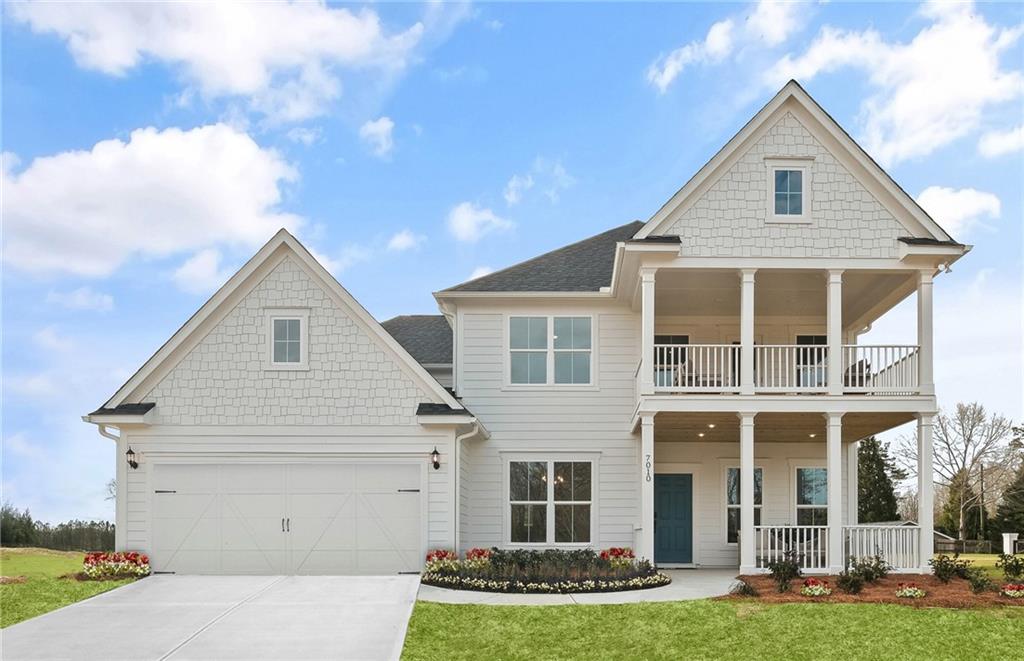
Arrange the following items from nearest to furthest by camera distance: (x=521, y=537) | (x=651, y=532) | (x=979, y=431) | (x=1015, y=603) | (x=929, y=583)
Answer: (x=1015, y=603)
(x=929, y=583)
(x=651, y=532)
(x=521, y=537)
(x=979, y=431)

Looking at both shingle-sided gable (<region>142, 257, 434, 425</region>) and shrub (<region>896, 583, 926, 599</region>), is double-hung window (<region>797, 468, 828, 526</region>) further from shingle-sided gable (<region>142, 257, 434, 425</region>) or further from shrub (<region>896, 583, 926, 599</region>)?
shingle-sided gable (<region>142, 257, 434, 425</region>)

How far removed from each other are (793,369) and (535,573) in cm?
654

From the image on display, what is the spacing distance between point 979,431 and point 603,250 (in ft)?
88.4

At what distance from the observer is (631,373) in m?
21.8

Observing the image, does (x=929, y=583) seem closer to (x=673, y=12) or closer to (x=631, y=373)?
(x=631, y=373)

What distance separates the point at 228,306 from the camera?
19.1 m

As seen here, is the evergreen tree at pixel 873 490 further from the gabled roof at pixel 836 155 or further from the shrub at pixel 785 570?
the shrub at pixel 785 570

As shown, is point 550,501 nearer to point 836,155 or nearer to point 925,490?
point 925,490

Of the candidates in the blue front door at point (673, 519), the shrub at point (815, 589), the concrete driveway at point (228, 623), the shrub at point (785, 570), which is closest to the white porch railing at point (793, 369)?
the blue front door at point (673, 519)

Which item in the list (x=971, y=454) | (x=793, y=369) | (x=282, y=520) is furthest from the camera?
(x=971, y=454)

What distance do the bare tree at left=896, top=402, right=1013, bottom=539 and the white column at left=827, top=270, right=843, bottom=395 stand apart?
2603 cm

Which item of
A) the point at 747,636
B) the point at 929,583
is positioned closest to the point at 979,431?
the point at 929,583

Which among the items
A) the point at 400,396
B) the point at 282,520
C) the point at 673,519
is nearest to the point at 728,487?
the point at 673,519

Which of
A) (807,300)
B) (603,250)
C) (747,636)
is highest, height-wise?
(603,250)
